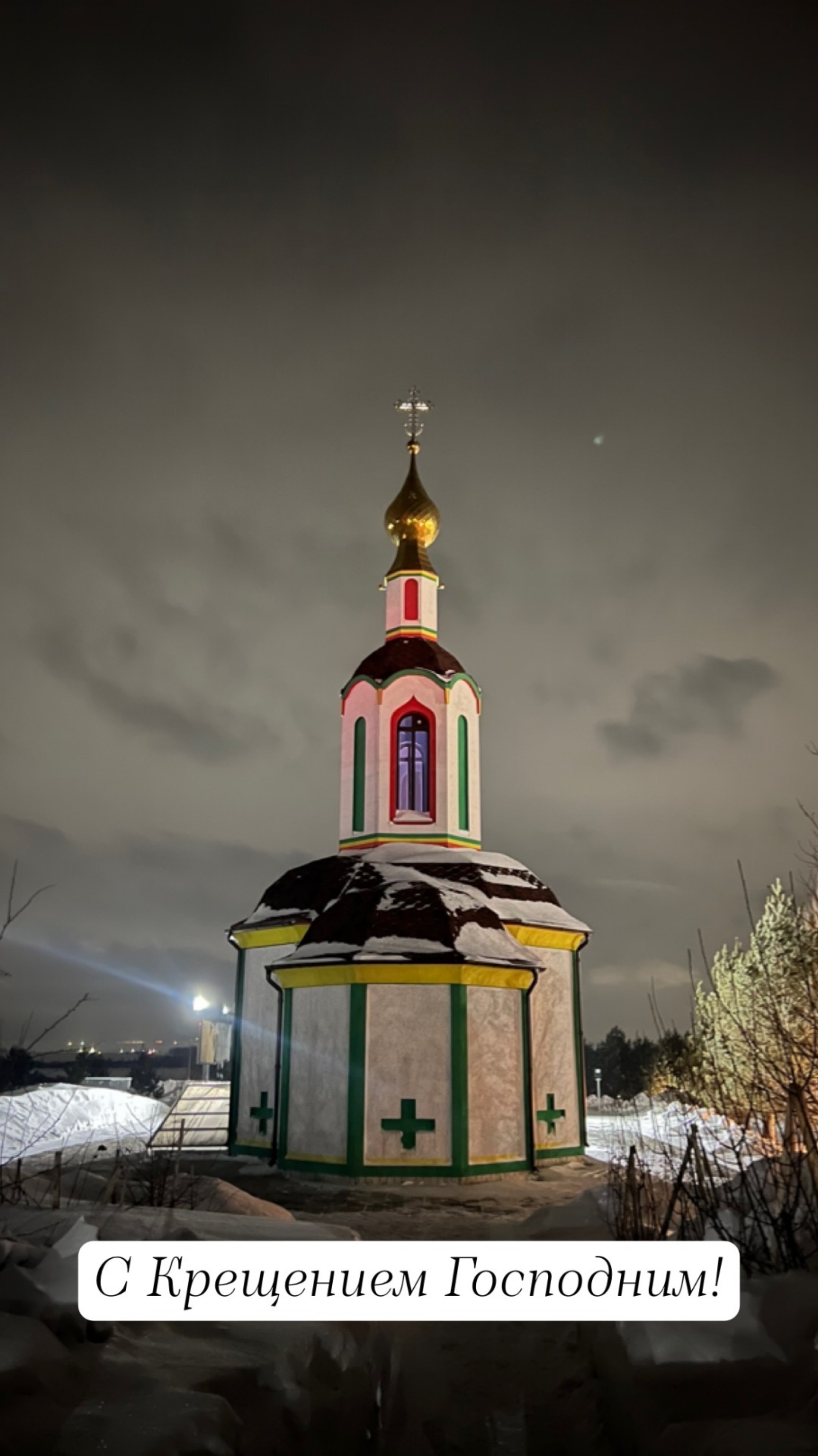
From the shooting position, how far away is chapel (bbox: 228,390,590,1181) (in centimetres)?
1389

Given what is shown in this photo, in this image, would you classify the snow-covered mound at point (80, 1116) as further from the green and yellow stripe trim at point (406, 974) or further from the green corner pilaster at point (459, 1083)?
the green corner pilaster at point (459, 1083)

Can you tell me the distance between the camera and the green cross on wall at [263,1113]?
16.0 meters

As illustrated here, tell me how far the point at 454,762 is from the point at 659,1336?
14.5 m

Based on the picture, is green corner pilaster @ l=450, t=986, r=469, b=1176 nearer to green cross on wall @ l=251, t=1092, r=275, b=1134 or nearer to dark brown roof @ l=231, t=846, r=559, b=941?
dark brown roof @ l=231, t=846, r=559, b=941

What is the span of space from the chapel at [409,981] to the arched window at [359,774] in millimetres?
38

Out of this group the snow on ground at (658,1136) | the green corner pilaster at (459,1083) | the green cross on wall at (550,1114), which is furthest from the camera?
the green cross on wall at (550,1114)

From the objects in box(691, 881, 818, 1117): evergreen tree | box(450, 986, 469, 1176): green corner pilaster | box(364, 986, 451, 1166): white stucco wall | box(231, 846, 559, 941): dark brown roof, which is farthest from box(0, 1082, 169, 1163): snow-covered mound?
box(691, 881, 818, 1117): evergreen tree

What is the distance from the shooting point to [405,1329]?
6652 millimetres

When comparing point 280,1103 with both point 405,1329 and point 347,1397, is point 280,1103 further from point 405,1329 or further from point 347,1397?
point 347,1397

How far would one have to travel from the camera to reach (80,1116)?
2372 cm

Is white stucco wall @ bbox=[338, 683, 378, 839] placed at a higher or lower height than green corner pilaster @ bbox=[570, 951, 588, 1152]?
higher

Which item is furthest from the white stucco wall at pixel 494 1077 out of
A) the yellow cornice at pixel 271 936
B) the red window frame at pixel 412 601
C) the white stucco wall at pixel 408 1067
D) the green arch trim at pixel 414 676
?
the red window frame at pixel 412 601

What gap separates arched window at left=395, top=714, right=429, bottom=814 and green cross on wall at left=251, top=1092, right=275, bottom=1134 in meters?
5.90

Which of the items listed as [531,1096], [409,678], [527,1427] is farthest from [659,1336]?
[409,678]
